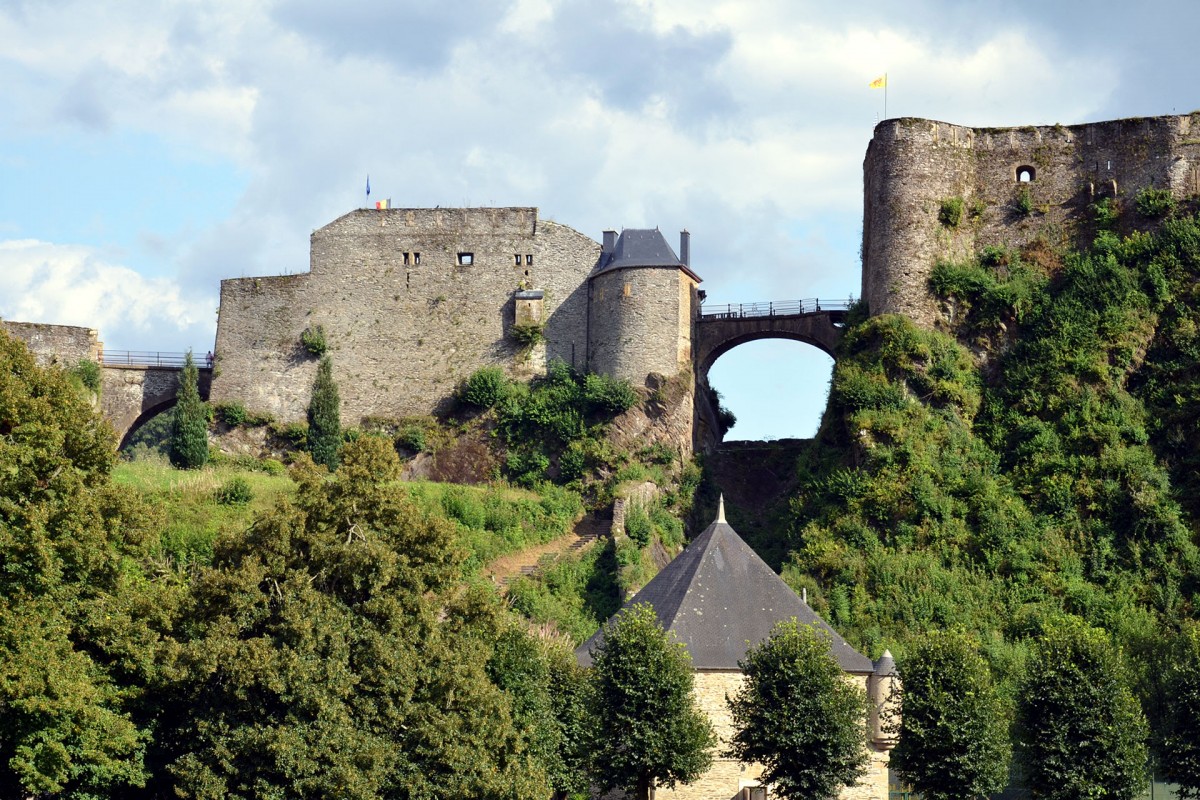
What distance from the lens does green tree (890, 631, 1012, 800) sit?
127ft

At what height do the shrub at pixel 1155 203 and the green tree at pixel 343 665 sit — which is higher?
the shrub at pixel 1155 203

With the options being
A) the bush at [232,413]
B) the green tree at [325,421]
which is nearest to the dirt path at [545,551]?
the green tree at [325,421]

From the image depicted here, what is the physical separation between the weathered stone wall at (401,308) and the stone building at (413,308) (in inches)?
1.2

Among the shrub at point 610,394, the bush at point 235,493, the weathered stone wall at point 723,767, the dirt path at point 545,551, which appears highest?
the shrub at point 610,394

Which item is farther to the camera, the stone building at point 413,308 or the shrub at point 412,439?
the stone building at point 413,308

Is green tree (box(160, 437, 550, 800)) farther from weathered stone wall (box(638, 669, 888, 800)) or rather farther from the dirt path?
the dirt path

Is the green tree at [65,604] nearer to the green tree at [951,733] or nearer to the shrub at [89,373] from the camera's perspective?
the green tree at [951,733]

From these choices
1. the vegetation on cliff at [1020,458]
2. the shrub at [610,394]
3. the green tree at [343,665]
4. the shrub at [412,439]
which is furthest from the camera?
the shrub at [412,439]

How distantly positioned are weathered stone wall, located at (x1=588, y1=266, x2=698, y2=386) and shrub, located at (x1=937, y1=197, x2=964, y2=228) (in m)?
7.60

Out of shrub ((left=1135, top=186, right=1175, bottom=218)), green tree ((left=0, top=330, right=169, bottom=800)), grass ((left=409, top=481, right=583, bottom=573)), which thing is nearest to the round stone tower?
grass ((left=409, top=481, right=583, bottom=573))

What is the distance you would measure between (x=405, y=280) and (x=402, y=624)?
93.0 feet

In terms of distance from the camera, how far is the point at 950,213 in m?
58.6

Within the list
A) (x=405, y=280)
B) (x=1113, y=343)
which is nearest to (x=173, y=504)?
(x=405, y=280)

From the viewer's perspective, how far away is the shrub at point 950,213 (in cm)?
5859
